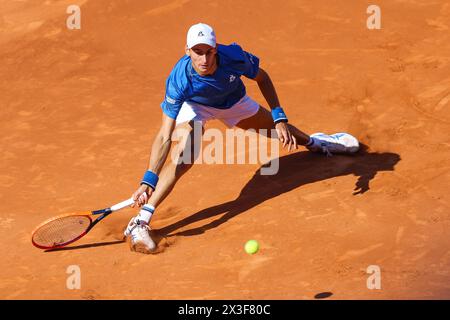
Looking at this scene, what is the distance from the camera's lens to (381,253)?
6.21 m

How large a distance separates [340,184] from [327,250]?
119 centimetres

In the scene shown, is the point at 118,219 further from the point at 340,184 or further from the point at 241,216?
the point at 340,184

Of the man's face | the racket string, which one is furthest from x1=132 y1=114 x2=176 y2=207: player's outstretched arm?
the racket string

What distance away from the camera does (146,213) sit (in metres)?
6.83

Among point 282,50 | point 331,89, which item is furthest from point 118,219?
point 282,50

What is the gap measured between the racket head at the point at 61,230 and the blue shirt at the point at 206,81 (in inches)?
49.1

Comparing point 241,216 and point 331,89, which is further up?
point 331,89

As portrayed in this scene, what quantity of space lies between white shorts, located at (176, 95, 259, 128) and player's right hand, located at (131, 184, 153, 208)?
83 cm

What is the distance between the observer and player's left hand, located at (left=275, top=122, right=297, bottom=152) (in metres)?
6.87

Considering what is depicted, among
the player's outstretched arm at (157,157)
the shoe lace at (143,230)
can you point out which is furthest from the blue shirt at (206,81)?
the shoe lace at (143,230)

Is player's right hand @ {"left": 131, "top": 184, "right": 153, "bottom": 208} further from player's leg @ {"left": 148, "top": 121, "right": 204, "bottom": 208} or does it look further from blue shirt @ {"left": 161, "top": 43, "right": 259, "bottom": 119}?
blue shirt @ {"left": 161, "top": 43, "right": 259, "bottom": 119}

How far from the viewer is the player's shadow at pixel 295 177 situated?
723cm

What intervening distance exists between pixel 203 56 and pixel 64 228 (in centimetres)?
200

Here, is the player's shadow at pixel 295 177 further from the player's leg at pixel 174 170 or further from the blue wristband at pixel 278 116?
the blue wristband at pixel 278 116
